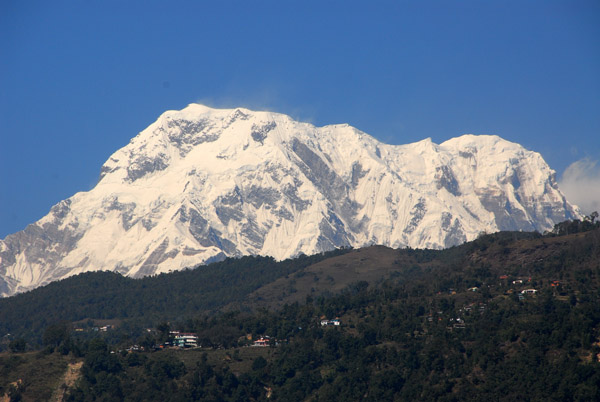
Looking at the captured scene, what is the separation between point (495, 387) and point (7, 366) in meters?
86.9

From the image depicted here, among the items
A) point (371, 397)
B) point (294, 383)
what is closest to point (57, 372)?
point (294, 383)

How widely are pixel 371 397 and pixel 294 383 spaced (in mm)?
18360

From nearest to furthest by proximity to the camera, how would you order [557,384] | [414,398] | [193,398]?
[557,384] → [414,398] → [193,398]

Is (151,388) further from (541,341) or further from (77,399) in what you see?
(541,341)

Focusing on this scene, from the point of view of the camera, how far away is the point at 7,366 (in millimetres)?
198125

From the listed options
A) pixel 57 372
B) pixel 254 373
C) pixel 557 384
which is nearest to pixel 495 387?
pixel 557 384

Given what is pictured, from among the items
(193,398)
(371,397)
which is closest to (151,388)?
(193,398)

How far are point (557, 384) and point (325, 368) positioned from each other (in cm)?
4825

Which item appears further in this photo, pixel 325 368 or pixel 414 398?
pixel 325 368

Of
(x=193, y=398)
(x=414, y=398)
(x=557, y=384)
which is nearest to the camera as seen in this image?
(x=557, y=384)

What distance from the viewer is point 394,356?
195 meters

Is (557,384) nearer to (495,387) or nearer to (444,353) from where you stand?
(495,387)

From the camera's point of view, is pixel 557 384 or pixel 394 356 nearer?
pixel 557 384

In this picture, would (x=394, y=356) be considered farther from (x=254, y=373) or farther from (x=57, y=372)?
(x=57, y=372)
